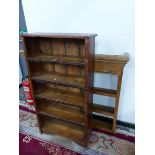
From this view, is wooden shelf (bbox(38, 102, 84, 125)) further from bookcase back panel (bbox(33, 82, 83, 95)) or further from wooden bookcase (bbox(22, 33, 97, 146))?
bookcase back panel (bbox(33, 82, 83, 95))

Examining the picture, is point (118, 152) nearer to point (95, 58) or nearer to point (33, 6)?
point (95, 58)

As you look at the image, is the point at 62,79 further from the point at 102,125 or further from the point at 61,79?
the point at 102,125

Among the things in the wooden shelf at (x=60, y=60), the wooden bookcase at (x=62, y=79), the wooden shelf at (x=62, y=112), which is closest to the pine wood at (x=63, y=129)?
the wooden bookcase at (x=62, y=79)

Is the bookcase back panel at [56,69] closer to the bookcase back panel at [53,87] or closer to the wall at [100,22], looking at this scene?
the bookcase back panel at [53,87]

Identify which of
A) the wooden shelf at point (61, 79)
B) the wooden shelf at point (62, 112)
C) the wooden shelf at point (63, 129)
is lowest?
the wooden shelf at point (63, 129)

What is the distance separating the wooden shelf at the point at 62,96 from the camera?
162cm

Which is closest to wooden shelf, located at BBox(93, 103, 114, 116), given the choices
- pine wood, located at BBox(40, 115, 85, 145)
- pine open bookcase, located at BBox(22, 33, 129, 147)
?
pine open bookcase, located at BBox(22, 33, 129, 147)

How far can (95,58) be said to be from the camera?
1602 mm

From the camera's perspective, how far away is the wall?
1516 mm
